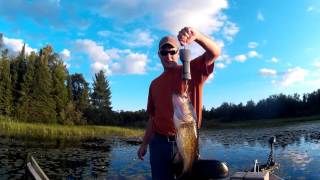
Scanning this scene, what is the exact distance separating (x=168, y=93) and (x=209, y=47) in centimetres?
67

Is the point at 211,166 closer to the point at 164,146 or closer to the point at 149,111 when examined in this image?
the point at 164,146

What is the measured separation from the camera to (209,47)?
11.6 ft

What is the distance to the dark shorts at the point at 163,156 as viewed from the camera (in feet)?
13.1

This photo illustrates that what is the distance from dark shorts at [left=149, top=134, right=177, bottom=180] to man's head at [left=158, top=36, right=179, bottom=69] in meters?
0.70

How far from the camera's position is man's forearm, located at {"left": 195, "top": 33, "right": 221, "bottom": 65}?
3.46 m

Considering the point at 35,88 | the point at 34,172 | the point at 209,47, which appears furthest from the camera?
the point at 35,88

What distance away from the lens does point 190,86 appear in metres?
3.84

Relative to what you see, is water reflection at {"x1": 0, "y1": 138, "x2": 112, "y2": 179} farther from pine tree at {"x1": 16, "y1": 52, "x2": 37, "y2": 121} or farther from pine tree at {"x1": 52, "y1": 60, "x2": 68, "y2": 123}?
pine tree at {"x1": 52, "y1": 60, "x2": 68, "y2": 123}

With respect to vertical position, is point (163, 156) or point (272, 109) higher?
point (272, 109)

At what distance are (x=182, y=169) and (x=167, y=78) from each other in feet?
2.80

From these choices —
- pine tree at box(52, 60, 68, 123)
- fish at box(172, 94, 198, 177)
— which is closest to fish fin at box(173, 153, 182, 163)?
fish at box(172, 94, 198, 177)

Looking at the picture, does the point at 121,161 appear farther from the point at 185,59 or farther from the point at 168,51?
the point at 185,59

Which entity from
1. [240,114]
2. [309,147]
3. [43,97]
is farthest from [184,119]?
[240,114]

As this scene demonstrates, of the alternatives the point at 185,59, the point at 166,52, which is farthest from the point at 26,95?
the point at 185,59
